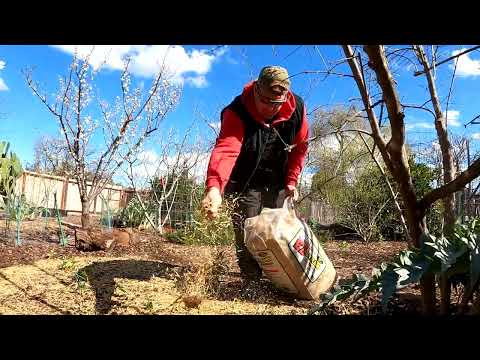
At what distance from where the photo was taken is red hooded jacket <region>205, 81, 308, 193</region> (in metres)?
1.99

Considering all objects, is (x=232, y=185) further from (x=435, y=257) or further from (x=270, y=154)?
(x=435, y=257)

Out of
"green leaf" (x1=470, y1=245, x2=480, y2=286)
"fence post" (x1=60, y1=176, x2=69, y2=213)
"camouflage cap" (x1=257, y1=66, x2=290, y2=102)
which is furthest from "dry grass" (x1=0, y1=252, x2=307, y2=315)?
"fence post" (x1=60, y1=176, x2=69, y2=213)

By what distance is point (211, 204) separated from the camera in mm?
1793

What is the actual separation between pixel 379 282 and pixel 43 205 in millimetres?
5949

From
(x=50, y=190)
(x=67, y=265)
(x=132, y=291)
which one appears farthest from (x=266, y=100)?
(x=50, y=190)

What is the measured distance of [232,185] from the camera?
2574 millimetres

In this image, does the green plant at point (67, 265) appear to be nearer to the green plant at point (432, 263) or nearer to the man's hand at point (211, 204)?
the man's hand at point (211, 204)

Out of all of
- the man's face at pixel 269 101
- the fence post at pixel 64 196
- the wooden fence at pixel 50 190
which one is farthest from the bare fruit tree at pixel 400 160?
the fence post at pixel 64 196

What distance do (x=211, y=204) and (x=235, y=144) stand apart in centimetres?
51

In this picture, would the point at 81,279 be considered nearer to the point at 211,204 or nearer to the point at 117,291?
the point at 117,291

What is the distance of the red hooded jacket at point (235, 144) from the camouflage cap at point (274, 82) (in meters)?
0.16
